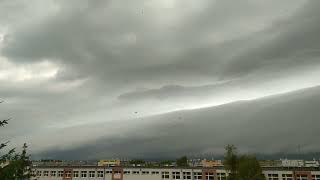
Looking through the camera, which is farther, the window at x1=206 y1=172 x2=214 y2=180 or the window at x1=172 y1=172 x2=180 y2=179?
the window at x1=172 y1=172 x2=180 y2=179

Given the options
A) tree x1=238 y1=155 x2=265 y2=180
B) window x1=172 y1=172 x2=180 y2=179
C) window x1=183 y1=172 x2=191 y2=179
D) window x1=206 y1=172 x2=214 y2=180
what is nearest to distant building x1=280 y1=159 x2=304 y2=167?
window x1=206 y1=172 x2=214 y2=180

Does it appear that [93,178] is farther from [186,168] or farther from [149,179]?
[186,168]

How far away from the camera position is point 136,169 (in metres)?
120

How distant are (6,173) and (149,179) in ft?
301

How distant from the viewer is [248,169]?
71.8 m

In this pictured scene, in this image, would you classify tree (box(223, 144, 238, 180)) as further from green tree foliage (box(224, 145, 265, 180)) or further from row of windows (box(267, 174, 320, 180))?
row of windows (box(267, 174, 320, 180))

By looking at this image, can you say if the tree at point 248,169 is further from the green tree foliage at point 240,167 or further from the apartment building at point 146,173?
the apartment building at point 146,173

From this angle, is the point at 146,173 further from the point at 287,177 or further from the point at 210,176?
the point at 287,177

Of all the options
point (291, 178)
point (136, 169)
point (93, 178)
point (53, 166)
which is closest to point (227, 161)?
point (291, 178)

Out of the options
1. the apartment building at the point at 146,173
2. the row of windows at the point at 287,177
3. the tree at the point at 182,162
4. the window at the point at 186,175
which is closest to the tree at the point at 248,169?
the row of windows at the point at 287,177

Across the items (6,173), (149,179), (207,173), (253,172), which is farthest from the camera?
(149,179)

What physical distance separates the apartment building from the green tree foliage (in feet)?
83.6

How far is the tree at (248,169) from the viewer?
69625 millimetres

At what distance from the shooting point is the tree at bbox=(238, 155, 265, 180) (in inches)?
2741
